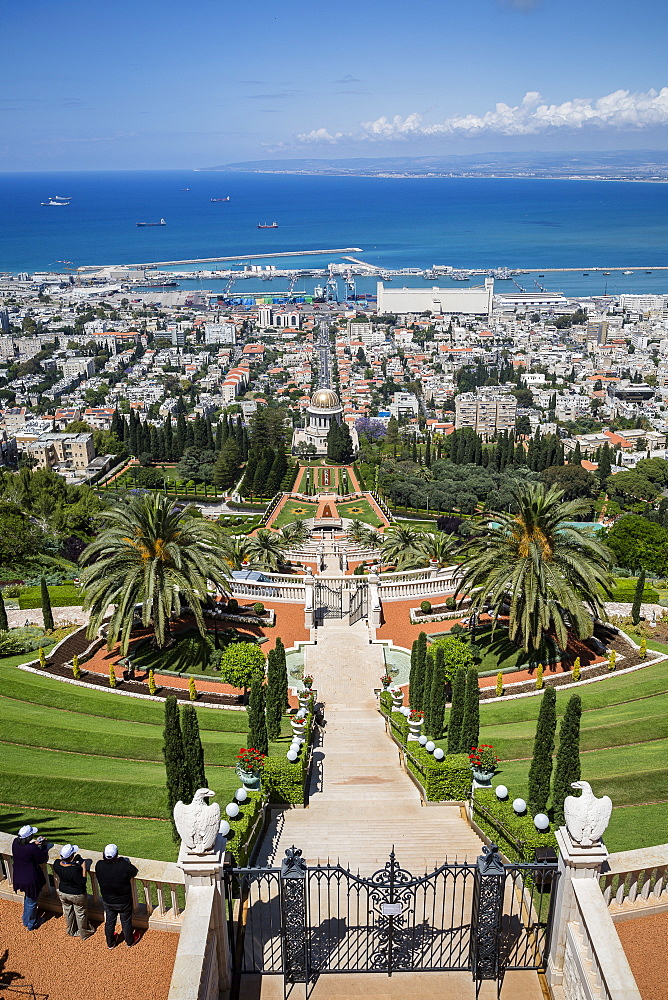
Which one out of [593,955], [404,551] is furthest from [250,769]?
[404,551]

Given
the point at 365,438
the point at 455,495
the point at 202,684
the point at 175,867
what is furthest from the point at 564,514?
the point at 365,438

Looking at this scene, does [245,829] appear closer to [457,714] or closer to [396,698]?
[457,714]

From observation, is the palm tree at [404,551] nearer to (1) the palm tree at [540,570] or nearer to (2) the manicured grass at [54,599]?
(1) the palm tree at [540,570]

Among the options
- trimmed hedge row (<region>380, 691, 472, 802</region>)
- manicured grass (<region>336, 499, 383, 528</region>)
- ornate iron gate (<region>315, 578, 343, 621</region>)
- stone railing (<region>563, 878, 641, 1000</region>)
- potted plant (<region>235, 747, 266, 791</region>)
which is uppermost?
stone railing (<region>563, 878, 641, 1000</region>)

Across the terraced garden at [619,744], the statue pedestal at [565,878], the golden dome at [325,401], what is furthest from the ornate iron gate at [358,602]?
the golden dome at [325,401]

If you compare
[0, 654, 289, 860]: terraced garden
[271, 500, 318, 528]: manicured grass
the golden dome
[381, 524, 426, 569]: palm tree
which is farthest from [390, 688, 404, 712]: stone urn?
the golden dome

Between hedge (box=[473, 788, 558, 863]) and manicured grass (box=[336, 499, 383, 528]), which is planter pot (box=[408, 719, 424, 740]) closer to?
hedge (box=[473, 788, 558, 863])
